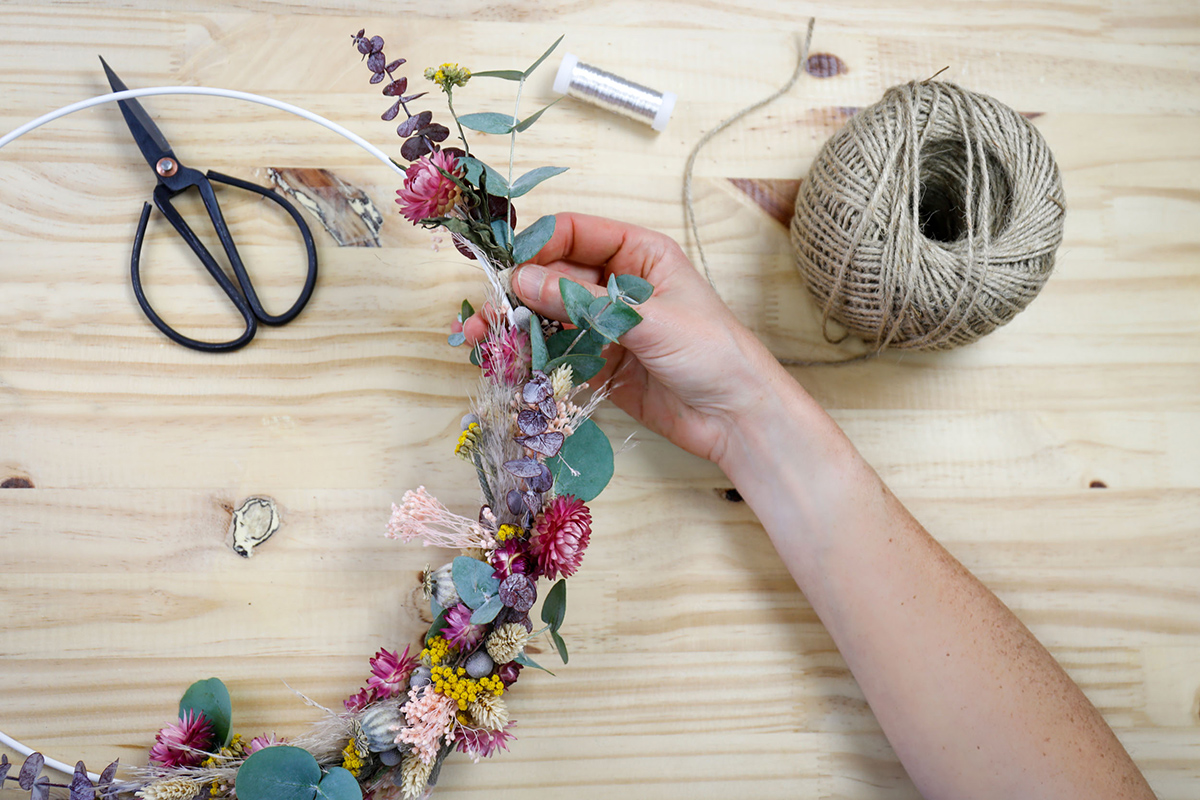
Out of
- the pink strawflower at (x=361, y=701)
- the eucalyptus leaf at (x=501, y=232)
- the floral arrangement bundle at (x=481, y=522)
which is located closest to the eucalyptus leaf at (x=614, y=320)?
the floral arrangement bundle at (x=481, y=522)

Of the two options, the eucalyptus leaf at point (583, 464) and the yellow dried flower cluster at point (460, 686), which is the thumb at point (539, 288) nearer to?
the eucalyptus leaf at point (583, 464)

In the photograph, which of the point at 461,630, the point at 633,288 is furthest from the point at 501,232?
the point at 461,630

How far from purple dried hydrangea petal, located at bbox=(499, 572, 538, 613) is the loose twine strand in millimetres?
479

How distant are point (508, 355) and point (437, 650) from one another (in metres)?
0.29

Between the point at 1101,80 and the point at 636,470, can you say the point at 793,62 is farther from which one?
the point at 636,470

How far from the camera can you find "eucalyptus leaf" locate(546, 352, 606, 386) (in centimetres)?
67

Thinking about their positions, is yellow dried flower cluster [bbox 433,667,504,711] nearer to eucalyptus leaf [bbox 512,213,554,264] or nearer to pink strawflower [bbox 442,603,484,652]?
pink strawflower [bbox 442,603,484,652]

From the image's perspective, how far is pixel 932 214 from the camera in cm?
87

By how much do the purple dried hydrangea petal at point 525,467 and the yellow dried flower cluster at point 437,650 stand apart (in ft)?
0.66

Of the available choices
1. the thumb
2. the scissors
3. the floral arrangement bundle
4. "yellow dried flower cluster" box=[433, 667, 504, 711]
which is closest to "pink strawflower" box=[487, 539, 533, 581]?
the floral arrangement bundle

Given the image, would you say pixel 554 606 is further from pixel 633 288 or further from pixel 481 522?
pixel 633 288

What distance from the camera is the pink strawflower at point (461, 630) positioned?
711 millimetres

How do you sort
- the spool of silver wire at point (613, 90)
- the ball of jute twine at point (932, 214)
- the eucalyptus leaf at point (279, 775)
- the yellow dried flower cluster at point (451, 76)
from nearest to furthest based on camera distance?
the yellow dried flower cluster at point (451, 76)
the eucalyptus leaf at point (279, 775)
the ball of jute twine at point (932, 214)
the spool of silver wire at point (613, 90)

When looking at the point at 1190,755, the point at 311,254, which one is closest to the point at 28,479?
the point at 311,254
